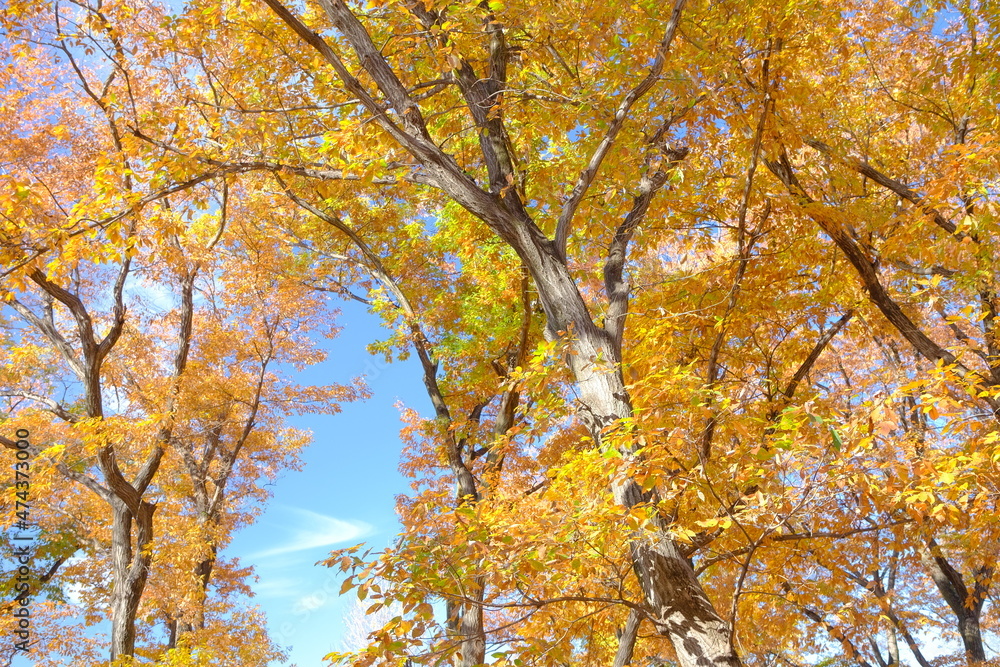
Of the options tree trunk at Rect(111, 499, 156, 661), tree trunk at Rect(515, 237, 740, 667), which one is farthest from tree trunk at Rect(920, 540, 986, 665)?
tree trunk at Rect(111, 499, 156, 661)

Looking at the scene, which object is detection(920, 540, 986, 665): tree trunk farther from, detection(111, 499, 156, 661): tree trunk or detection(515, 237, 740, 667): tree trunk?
detection(111, 499, 156, 661): tree trunk

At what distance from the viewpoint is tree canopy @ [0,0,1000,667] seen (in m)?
3.27

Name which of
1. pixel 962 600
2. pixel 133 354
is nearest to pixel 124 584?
pixel 133 354

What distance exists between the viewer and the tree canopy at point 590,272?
10.7ft

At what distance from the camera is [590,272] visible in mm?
8289

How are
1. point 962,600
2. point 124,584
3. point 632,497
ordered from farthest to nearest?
1. point 962,600
2. point 124,584
3. point 632,497

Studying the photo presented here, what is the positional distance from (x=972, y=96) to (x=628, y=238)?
5.43m

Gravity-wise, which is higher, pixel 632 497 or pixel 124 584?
pixel 124 584

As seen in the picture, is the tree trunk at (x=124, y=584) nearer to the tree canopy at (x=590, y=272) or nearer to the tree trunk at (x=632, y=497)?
the tree canopy at (x=590, y=272)

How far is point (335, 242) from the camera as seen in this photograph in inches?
360

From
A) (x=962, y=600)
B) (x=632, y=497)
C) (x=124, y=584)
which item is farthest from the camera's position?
(x=962, y=600)

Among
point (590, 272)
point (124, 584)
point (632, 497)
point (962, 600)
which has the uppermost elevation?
point (590, 272)

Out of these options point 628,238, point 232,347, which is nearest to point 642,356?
point 628,238

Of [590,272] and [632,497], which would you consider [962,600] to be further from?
[632,497]
